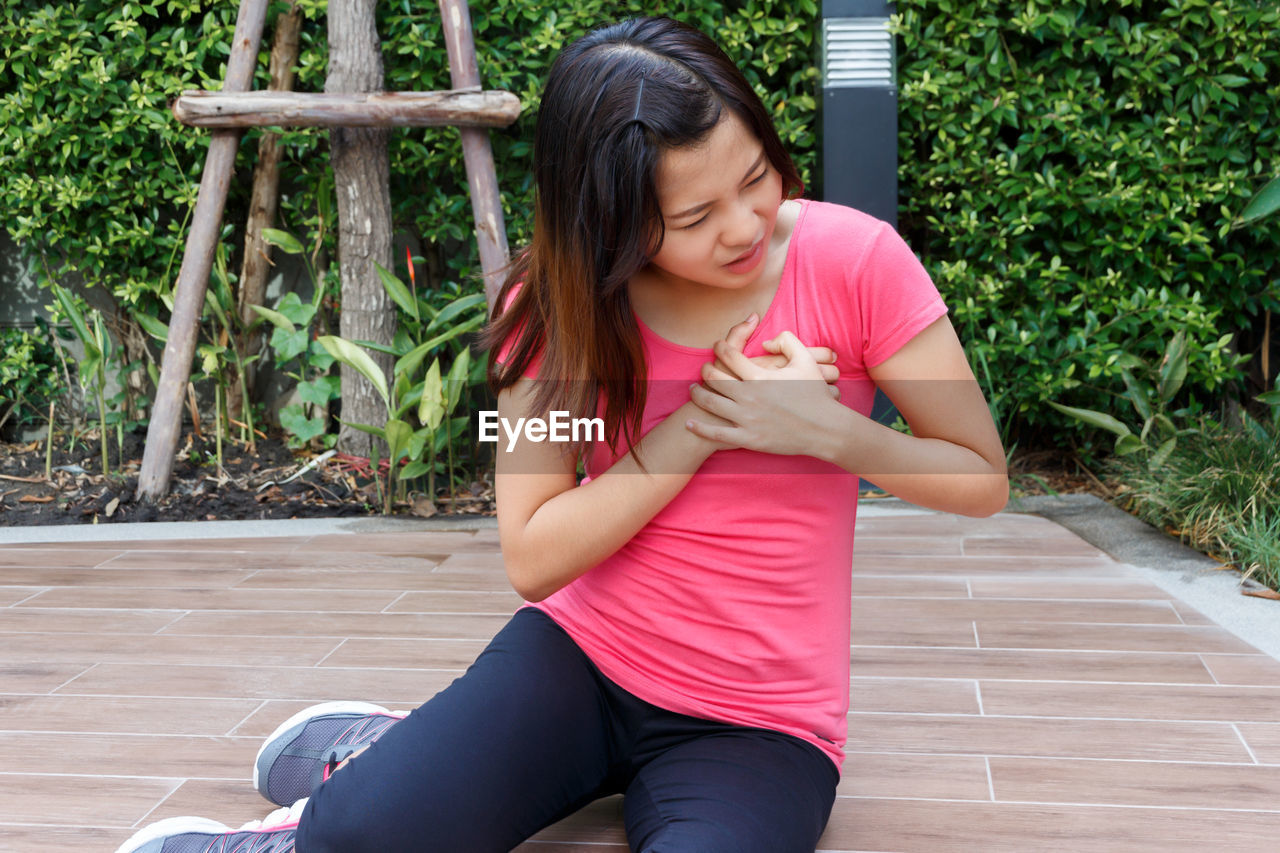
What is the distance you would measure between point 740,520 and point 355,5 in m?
2.53

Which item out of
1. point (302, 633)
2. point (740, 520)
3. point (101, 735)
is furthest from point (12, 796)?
point (740, 520)

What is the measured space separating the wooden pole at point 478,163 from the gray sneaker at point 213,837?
6.44 feet

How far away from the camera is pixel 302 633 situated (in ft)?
7.13

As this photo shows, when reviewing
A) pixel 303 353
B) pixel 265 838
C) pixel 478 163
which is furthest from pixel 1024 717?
pixel 303 353

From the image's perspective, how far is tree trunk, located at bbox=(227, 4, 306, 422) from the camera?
343 cm

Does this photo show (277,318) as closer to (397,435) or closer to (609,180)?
(397,435)

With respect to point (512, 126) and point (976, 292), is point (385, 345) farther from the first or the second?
point (976, 292)

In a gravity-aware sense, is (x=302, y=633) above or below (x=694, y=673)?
below

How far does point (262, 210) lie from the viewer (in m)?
3.57

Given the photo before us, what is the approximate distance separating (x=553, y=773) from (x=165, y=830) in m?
0.45

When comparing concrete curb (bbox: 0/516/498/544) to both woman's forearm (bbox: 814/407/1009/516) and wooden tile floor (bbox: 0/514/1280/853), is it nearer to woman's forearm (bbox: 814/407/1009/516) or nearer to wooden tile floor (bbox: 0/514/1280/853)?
wooden tile floor (bbox: 0/514/1280/853)

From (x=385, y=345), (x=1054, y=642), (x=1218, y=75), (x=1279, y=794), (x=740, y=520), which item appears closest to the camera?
(x=740, y=520)

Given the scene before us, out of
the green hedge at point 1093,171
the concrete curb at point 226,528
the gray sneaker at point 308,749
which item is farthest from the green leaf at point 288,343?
the gray sneaker at point 308,749

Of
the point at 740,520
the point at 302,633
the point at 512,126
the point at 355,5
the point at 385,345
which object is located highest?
the point at 355,5
